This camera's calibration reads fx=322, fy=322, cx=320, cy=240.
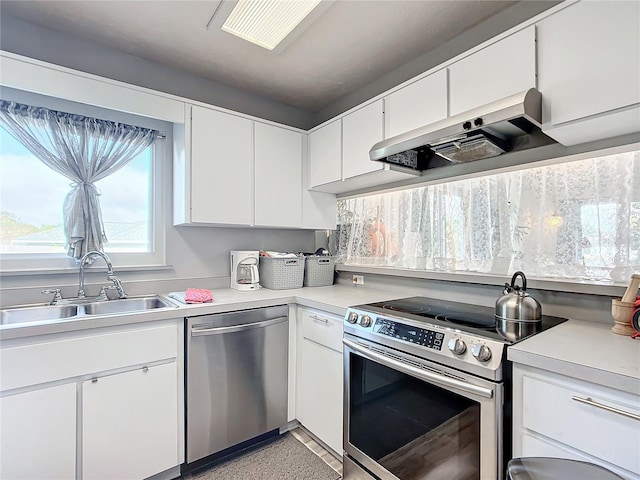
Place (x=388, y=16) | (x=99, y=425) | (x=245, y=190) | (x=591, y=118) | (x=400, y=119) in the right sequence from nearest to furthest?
(x=591, y=118)
(x=99, y=425)
(x=388, y=16)
(x=400, y=119)
(x=245, y=190)

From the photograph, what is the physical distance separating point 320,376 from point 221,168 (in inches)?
59.5

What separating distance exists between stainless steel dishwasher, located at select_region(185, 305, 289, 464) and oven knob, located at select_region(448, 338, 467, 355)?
114 centimetres

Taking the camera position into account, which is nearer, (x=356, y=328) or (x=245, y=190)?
(x=356, y=328)

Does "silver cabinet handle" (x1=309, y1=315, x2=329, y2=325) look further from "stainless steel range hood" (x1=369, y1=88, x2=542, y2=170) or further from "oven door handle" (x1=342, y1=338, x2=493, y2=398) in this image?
"stainless steel range hood" (x1=369, y1=88, x2=542, y2=170)

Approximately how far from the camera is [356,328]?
1.66m

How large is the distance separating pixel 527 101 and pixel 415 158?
0.84 metres

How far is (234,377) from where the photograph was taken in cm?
189

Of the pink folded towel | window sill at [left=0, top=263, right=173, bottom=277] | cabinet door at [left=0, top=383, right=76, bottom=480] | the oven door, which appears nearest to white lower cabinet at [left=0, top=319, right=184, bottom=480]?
cabinet door at [left=0, top=383, right=76, bottom=480]

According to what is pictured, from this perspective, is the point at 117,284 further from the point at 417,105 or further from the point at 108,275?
the point at 417,105

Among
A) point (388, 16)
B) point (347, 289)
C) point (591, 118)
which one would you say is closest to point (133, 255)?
point (347, 289)

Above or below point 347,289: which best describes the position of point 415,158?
above

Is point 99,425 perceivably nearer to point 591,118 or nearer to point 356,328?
point 356,328

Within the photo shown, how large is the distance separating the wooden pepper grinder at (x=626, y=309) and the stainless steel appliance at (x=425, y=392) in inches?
8.2

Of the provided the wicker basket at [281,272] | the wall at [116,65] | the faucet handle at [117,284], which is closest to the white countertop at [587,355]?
the wicker basket at [281,272]
